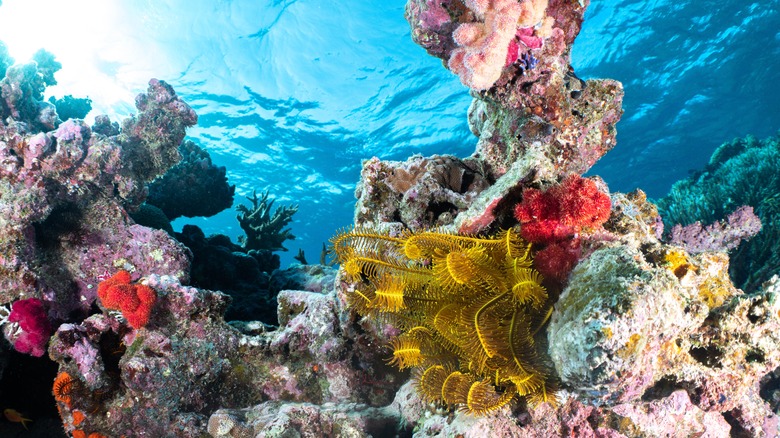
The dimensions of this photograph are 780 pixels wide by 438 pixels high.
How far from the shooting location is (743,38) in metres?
20.0

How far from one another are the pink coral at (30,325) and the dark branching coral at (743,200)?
10790 millimetres

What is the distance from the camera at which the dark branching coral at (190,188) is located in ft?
32.9

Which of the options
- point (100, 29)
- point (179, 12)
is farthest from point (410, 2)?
point (100, 29)

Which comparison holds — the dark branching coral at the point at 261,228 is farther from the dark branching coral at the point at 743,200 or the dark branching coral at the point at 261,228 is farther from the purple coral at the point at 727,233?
the dark branching coral at the point at 743,200

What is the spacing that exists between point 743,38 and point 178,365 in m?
28.0

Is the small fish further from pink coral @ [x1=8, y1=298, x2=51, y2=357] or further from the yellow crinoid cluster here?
the yellow crinoid cluster

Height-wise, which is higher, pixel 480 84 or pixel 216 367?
pixel 480 84

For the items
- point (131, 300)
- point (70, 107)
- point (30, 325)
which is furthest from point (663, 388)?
point (70, 107)

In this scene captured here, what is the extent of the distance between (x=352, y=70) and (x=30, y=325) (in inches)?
753

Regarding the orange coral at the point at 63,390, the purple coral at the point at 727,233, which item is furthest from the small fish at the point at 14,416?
the purple coral at the point at 727,233

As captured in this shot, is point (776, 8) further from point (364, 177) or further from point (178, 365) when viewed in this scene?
point (178, 365)

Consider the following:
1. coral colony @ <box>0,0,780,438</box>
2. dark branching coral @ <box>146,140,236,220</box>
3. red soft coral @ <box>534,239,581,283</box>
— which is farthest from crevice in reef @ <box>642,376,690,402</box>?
dark branching coral @ <box>146,140,236,220</box>

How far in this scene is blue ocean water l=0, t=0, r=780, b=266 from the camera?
17141mm

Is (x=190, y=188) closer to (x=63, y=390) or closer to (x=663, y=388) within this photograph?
(x=63, y=390)
